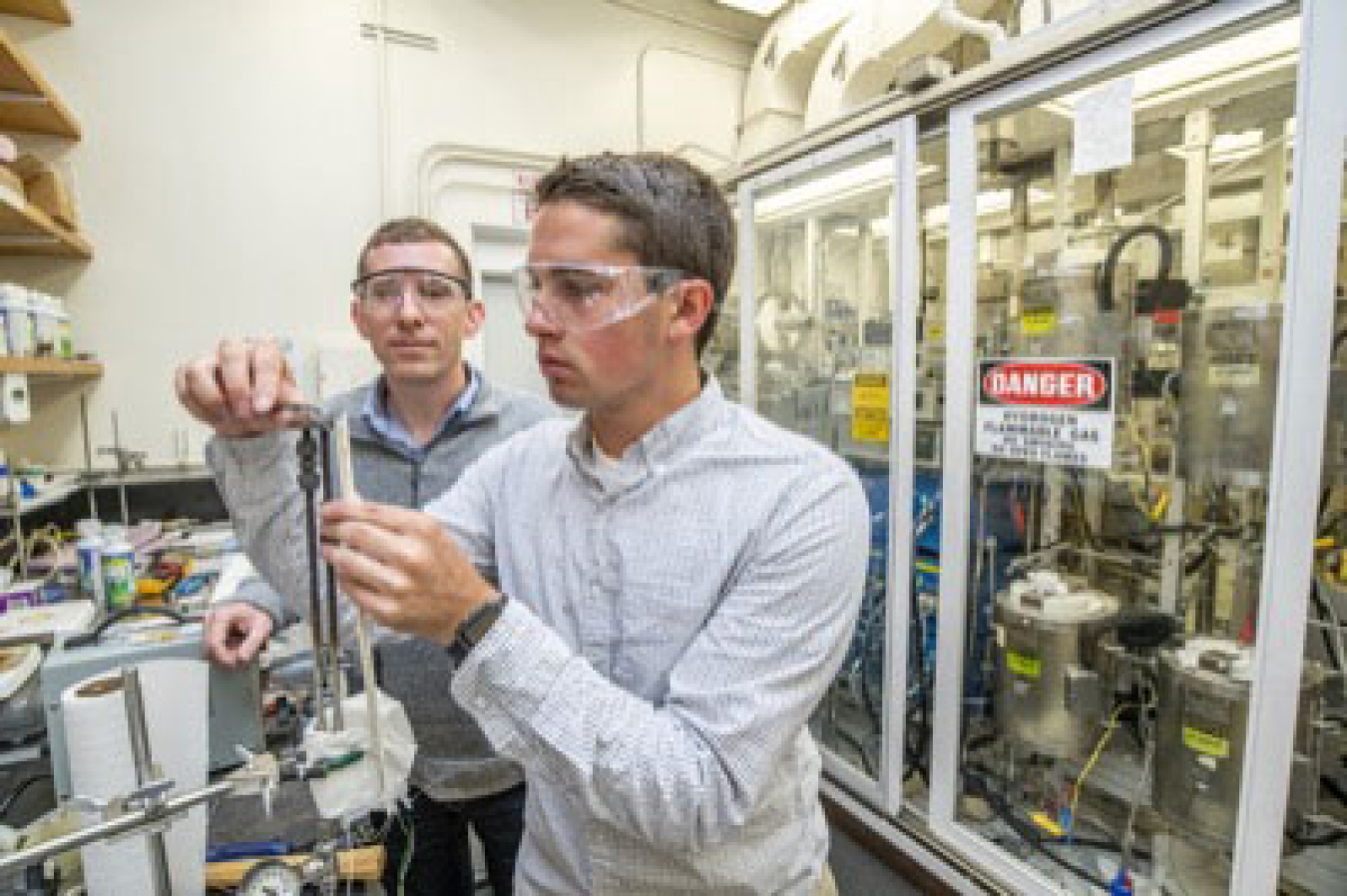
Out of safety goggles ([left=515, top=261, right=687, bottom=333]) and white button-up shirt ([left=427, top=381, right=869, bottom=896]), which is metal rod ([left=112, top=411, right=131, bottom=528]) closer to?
white button-up shirt ([left=427, top=381, right=869, bottom=896])

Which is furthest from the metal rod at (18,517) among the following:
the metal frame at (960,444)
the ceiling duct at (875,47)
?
the ceiling duct at (875,47)

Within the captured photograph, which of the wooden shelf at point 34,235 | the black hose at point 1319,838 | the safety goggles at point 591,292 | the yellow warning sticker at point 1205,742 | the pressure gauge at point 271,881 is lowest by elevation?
the black hose at point 1319,838

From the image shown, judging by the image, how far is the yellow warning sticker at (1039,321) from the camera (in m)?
1.94

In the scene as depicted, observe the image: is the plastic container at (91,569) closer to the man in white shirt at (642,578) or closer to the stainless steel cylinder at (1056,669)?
the man in white shirt at (642,578)

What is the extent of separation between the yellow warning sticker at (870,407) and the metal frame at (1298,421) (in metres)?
1.03

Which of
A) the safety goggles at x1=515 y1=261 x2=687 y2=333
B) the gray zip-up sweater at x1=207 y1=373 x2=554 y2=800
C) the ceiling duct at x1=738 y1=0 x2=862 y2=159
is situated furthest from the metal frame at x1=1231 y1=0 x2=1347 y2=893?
the ceiling duct at x1=738 y1=0 x2=862 y2=159

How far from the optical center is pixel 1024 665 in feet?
6.49

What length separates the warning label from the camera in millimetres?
1691

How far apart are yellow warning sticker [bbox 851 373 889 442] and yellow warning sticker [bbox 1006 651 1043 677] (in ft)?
2.34

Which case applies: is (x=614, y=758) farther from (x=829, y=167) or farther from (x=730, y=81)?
(x=730, y=81)

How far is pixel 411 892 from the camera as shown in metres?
1.38

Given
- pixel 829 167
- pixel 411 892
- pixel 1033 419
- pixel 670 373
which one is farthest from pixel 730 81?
pixel 411 892

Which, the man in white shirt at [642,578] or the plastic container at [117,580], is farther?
the plastic container at [117,580]

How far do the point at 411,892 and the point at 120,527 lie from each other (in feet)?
6.61
